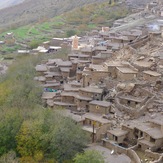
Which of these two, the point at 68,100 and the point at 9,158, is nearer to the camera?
the point at 9,158

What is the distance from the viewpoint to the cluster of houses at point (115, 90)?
22594mm

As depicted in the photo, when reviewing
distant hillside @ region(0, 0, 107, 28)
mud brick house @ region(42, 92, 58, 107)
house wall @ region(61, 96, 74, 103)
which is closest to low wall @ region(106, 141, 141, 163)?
house wall @ region(61, 96, 74, 103)

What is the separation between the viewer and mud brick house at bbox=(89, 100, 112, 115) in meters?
24.7

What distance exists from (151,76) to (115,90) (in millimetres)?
2644

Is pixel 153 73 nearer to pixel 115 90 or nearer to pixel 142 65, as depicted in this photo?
pixel 142 65

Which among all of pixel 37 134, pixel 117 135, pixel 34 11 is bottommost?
pixel 34 11

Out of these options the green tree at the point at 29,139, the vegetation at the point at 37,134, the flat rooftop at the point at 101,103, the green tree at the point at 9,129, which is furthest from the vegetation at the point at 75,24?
the green tree at the point at 29,139

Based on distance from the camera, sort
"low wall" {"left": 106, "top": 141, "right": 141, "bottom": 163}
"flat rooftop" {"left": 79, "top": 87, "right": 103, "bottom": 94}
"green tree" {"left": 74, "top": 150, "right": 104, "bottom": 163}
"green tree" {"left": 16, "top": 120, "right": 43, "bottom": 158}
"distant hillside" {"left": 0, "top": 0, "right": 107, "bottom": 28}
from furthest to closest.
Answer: "distant hillside" {"left": 0, "top": 0, "right": 107, "bottom": 28} → "flat rooftop" {"left": 79, "top": 87, "right": 103, "bottom": 94} → "green tree" {"left": 16, "top": 120, "right": 43, "bottom": 158} → "low wall" {"left": 106, "top": 141, "right": 141, "bottom": 163} → "green tree" {"left": 74, "top": 150, "right": 104, "bottom": 163}

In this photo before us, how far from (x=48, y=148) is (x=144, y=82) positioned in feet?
28.0

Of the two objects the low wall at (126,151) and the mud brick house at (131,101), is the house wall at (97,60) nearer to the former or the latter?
the mud brick house at (131,101)

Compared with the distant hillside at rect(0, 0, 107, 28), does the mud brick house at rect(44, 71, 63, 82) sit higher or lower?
higher

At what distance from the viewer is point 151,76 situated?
26.3 metres

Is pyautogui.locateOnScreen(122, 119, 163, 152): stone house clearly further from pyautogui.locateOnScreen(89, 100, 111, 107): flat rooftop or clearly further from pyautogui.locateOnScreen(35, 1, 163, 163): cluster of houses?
pyautogui.locateOnScreen(89, 100, 111, 107): flat rooftop

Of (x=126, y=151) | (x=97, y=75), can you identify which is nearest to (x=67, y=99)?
(x=97, y=75)
